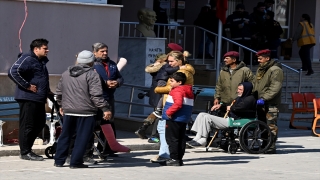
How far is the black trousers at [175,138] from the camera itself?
11.1m

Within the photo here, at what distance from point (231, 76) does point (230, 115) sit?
684mm

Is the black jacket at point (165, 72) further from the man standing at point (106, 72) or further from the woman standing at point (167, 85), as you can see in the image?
the man standing at point (106, 72)

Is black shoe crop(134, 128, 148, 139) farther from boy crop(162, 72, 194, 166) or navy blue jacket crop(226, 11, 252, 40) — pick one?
navy blue jacket crop(226, 11, 252, 40)

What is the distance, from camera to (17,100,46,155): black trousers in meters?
11.3

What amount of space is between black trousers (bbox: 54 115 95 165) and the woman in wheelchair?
253cm

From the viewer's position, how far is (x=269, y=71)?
1318cm

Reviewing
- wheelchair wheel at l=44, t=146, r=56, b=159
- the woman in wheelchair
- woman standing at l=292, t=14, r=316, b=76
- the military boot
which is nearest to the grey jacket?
wheelchair wheel at l=44, t=146, r=56, b=159

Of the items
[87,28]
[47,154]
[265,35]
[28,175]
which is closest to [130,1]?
[265,35]

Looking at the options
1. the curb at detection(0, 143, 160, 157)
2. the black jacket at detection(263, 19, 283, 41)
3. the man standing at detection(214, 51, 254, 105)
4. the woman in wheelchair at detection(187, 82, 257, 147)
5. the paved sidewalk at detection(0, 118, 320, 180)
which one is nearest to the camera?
the paved sidewalk at detection(0, 118, 320, 180)

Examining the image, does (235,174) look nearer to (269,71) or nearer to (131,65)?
(269,71)

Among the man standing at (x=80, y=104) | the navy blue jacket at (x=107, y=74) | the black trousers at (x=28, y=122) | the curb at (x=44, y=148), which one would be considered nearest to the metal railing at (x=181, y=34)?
the curb at (x=44, y=148)

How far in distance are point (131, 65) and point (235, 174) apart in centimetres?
735

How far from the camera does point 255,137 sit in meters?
13.0

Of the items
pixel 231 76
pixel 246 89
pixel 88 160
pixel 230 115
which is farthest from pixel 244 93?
pixel 88 160
